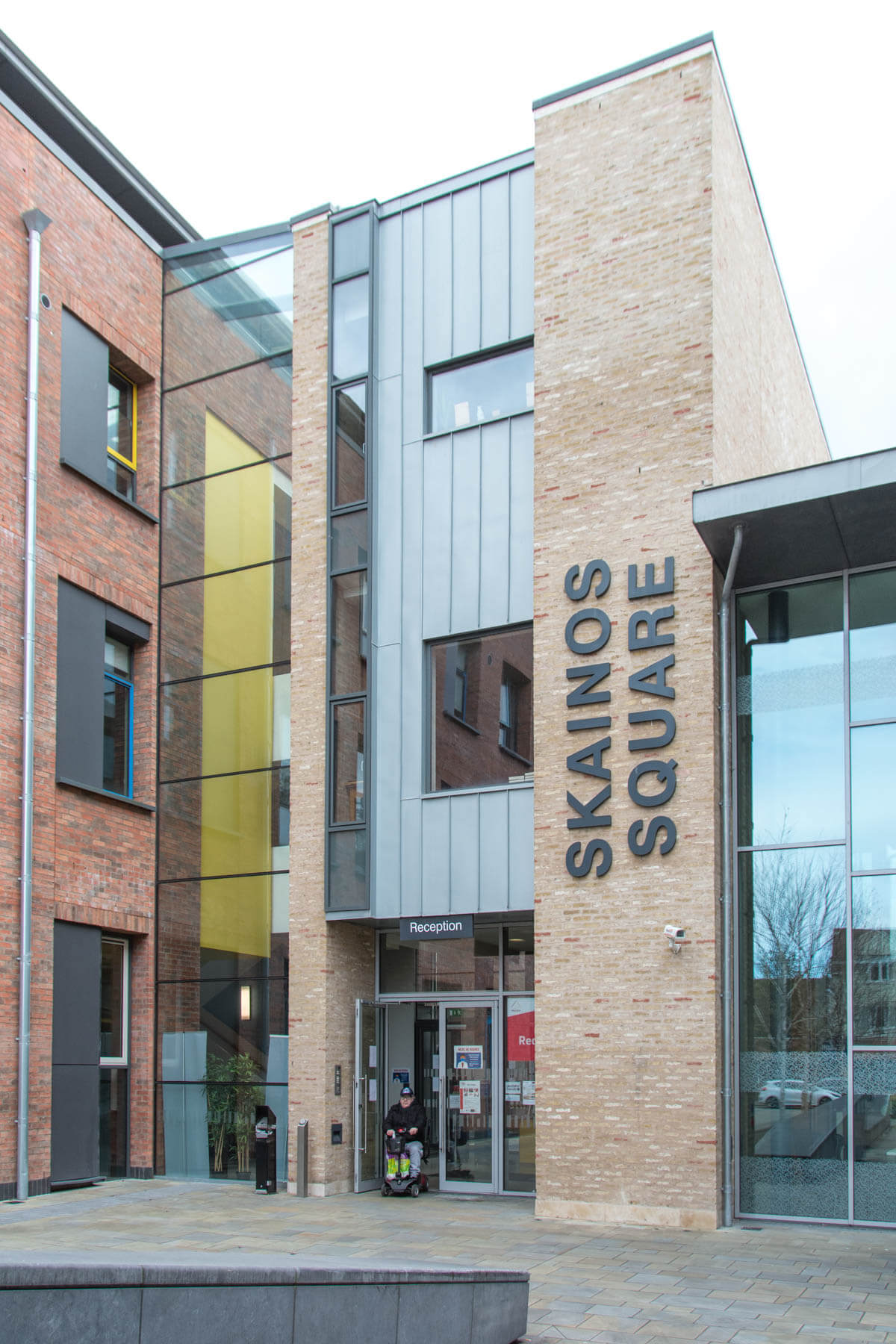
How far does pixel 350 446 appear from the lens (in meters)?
17.6

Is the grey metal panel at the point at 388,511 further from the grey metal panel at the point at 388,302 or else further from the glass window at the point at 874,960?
the glass window at the point at 874,960

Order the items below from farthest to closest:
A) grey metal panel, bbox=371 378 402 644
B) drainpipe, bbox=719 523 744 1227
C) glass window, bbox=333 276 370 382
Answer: glass window, bbox=333 276 370 382, grey metal panel, bbox=371 378 402 644, drainpipe, bbox=719 523 744 1227

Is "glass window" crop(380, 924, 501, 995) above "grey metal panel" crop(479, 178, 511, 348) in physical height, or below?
below

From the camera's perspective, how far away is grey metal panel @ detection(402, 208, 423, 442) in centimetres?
1711

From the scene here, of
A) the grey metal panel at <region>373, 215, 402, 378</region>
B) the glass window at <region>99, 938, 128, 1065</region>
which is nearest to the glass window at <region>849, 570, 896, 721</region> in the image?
the grey metal panel at <region>373, 215, 402, 378</region>

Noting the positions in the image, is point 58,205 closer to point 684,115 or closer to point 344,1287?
point 684,115

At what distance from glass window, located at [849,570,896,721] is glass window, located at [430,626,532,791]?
372 cm

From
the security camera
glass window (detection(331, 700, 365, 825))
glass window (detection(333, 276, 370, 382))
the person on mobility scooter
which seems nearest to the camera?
the security camera

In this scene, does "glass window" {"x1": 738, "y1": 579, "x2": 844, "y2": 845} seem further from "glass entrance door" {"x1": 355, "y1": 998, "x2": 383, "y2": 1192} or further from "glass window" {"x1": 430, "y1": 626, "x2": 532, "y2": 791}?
"glass entrance door" {"x1": 355, "y1": 998, "x2": 383, "y2": 1192}

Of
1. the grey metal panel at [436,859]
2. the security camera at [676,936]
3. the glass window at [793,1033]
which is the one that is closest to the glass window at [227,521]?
the grey metal panel at [436,859]

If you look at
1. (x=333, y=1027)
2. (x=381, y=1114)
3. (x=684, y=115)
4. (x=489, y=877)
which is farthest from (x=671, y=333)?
(x=381, y=1114)

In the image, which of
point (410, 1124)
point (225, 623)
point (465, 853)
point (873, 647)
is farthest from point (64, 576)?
point (873, 647)

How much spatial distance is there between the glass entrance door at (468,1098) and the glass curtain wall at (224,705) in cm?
206

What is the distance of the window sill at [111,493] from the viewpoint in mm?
17594
